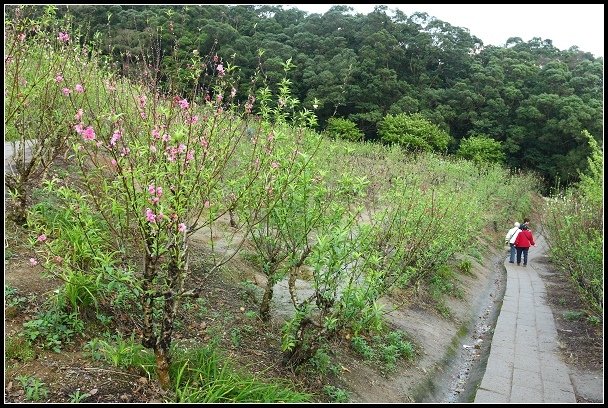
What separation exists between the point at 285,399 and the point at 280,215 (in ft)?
5.16

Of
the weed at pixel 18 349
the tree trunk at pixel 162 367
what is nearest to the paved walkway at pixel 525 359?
the tree trunk at pixel 162 367

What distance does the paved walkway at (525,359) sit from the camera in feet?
16.8

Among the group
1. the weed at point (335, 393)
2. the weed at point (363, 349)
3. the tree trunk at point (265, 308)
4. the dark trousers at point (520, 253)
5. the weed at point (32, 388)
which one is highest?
the weed at point (32, 388)

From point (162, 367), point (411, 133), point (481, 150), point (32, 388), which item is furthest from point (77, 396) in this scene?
point (481, 150)

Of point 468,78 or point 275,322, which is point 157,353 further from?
point 468,78

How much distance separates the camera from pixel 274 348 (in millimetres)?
4625

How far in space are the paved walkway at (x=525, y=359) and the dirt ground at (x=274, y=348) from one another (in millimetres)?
→ 204

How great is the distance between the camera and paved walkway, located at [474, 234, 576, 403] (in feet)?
16.8

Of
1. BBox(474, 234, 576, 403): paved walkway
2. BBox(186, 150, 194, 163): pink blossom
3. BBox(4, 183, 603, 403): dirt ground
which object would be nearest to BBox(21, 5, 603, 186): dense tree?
BBox(474, 234, 576, 403): paved walkway

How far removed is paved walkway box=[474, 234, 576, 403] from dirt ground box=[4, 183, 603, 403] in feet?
0.67

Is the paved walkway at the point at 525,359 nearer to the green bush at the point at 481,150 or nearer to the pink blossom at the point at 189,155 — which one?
the pink blossom at the point at 189,155

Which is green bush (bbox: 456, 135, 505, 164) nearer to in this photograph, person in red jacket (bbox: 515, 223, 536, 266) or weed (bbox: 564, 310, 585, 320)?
person in red jacket (bbox: 515, 223, 536, 266)

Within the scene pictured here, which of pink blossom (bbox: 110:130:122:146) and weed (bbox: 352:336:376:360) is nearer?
pink blossom (bbox: 110:130:122:146)

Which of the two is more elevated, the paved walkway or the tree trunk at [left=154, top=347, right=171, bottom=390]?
the tree trunk at [left=154, top=347, right=171, bottom=390]
